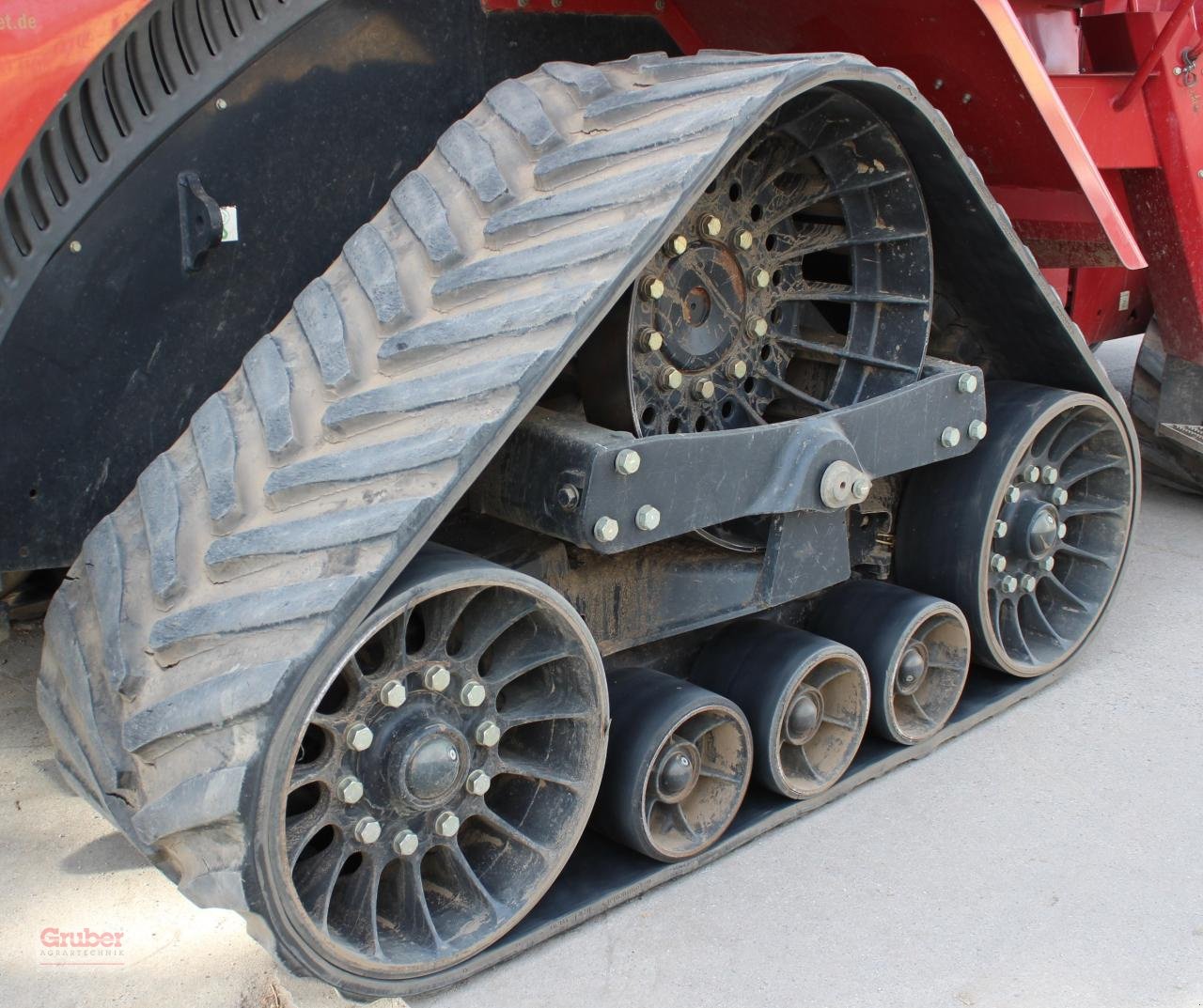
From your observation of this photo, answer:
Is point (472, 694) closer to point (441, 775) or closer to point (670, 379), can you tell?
point (441, 775)

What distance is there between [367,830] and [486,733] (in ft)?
0.78

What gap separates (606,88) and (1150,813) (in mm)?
1741

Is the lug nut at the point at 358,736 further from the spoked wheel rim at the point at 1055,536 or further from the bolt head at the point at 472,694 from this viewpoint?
the spoked wheel rim at the point at 1055,536

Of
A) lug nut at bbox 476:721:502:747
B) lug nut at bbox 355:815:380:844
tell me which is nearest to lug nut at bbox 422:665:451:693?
lug nut at bbox 476:721:502:747

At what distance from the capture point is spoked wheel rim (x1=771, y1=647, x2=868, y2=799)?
106 inches

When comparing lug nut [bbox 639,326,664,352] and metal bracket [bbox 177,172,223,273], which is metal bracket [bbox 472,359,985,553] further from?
metal bracket [bbox 177,172,223,273]

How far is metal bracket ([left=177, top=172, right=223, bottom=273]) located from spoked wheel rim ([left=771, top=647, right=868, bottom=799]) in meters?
1.31

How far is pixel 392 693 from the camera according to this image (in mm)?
2059

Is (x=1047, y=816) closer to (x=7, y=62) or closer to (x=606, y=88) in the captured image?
(x=606, y=88)

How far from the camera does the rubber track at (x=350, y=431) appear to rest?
1.88 metres

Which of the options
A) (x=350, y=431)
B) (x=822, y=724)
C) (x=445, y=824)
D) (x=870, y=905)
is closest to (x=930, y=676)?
(x=822, y=724)

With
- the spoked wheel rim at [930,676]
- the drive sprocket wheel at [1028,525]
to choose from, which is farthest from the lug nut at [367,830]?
the drive sprocket wheel at [1028,525]

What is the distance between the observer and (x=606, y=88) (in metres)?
2.37

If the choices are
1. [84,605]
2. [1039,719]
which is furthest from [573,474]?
[1039,719]
